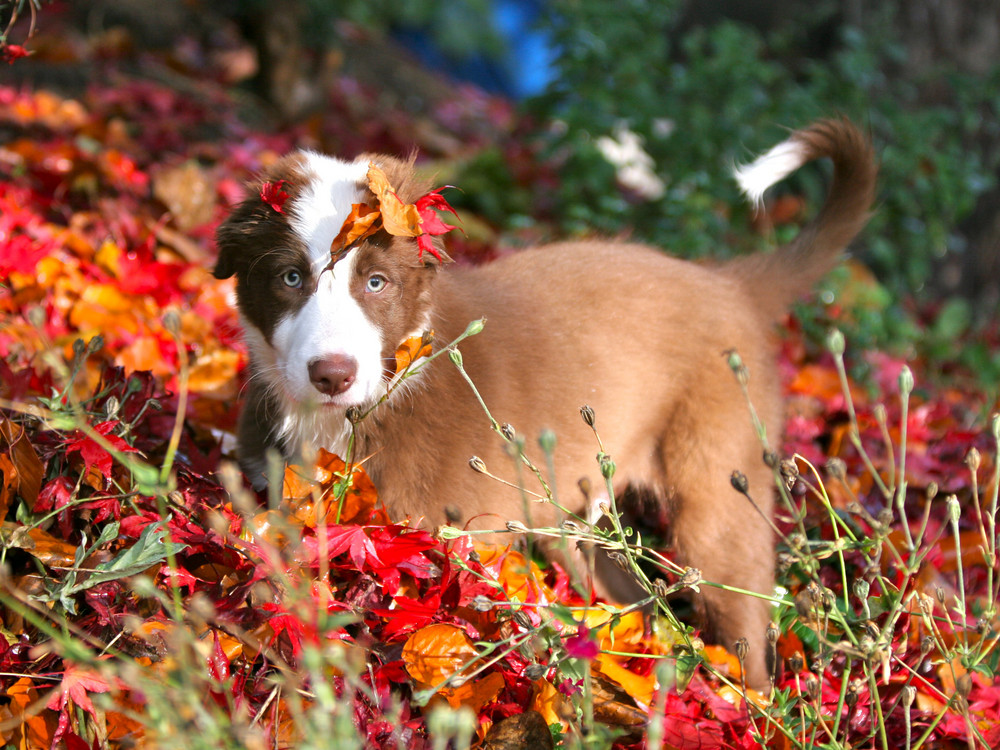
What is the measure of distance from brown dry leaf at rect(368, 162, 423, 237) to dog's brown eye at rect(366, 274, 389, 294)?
19 cm

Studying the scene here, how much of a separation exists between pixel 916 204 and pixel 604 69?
1986 mm

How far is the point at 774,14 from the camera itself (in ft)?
20.4

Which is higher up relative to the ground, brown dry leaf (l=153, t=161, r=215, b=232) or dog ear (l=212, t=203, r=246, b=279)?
dog ear (l=212, t=203, r=246, b=279)

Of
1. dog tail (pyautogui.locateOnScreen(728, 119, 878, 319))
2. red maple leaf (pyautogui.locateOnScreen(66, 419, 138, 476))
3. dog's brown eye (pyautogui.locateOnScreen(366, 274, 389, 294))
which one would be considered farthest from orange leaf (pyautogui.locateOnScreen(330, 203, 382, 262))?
dog tail (pyautogui.locateOnScreen(728, 119, 878, 319))

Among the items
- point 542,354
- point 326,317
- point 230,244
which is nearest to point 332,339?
point 326,317

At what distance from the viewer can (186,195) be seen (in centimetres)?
416

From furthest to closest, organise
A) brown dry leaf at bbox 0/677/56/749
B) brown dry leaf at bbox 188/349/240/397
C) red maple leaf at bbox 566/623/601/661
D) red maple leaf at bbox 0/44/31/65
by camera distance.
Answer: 1. brown dry leaf at bbox 188/349/240/397
2. red maple leaf at bbox 0/44/31/65
3. brown dry leaf at bbox 0/677/56/749
4. red maple leaf at bbox 566/623/601/661

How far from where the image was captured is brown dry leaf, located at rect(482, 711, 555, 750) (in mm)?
1851

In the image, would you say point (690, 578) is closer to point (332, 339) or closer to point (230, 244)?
point (332, 339)

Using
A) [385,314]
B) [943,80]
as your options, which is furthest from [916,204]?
[385,314]

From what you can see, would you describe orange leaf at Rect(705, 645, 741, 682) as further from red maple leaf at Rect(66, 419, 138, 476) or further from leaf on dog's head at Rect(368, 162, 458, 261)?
red maple leaf at Rect(66, 419, 138, 476)

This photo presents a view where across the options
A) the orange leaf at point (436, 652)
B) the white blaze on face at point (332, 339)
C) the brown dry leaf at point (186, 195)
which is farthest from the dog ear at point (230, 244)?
the brown dry leaf at point (186, 195)

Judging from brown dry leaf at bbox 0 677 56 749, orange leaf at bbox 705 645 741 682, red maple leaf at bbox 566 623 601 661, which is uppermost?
red maple leaf at bbox 566 623 601 661

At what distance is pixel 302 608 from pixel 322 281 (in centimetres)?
111
